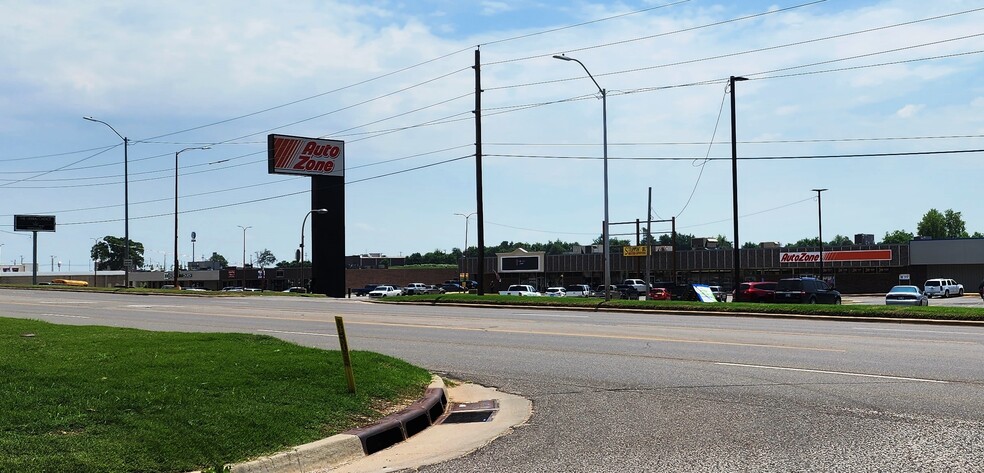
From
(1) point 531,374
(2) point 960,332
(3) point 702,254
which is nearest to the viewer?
(1) point 531,374

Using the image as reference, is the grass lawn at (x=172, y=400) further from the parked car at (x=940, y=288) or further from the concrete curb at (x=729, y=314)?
the parked car at (x=940, y=288)

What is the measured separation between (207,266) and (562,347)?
132 m

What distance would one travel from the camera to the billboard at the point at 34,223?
84.3 m

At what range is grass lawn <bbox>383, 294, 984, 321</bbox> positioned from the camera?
88.6 feet

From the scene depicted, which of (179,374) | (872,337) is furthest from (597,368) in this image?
(872,337)

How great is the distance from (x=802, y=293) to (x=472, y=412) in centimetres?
3018

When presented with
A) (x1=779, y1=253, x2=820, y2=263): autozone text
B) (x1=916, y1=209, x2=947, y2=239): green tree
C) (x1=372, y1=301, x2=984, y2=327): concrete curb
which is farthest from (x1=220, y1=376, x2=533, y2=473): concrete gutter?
(x1=916, y1=209, x2=947, y2=239): green tree

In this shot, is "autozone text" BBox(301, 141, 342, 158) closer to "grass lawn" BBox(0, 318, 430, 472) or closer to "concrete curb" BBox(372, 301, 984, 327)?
"concrete curb" BBox(372, 301, 984, 327)

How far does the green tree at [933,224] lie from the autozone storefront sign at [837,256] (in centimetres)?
9758

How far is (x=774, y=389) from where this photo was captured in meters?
11.4

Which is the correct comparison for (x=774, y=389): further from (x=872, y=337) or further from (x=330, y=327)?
(x=330, y=327)

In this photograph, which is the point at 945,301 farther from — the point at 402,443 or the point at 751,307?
the point at 402,443

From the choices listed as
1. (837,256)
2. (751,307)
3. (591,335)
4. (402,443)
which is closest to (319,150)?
(751,307)

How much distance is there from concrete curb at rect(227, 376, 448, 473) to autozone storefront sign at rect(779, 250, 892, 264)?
7193 cm
